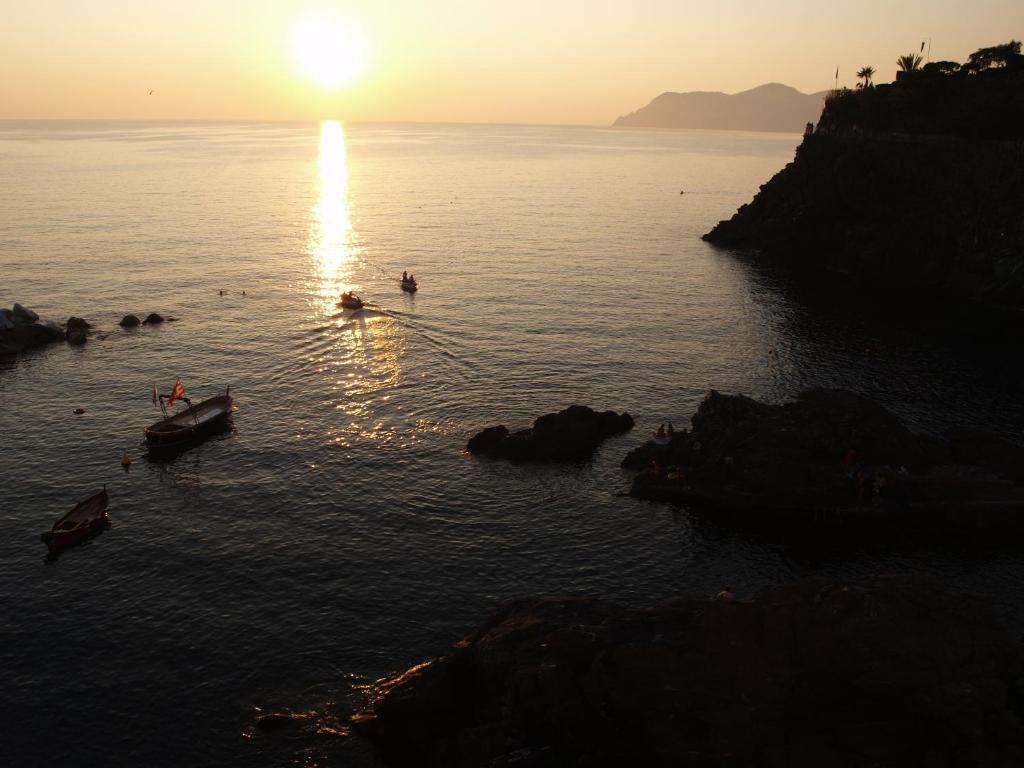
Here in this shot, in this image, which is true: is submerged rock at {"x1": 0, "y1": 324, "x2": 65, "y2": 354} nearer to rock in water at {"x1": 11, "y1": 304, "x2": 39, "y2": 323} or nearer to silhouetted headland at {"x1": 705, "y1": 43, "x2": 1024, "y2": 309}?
rock in water at {"x1": 11, "y1": 304, "x2": 39, "y2": 323}

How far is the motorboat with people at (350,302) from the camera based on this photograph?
10650cm

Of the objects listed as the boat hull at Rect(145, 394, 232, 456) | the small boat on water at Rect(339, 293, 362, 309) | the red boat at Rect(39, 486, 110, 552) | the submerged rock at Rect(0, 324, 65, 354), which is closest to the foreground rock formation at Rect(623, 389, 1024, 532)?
the boat hull at Rect(145, 394, 232, 456)

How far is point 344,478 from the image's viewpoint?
Answer: 59.2 m

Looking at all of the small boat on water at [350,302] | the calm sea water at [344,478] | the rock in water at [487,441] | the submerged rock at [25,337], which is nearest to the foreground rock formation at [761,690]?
the calm sea water at [344,478]

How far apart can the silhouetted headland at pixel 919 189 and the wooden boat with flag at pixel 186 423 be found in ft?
328

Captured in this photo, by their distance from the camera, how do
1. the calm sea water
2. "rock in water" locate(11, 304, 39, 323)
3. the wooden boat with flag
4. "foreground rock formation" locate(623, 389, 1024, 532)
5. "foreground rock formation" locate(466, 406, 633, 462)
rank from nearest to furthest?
the calm sea water
"foreground rock formation" locate(623, 389, 1024, 532)
"foreground rock formation" locate(466, 406, 633, 462)
the wooden boat with flag
"rock in water" locate(11, 304, 39, 323)

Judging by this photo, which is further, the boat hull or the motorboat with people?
the motorboat with people

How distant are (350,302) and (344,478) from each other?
52.1m

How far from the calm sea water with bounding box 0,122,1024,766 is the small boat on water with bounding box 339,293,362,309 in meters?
2.91

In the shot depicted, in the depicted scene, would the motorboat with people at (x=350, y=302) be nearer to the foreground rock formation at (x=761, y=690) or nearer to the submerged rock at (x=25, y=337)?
the submerged rock at (x=25, y=337)

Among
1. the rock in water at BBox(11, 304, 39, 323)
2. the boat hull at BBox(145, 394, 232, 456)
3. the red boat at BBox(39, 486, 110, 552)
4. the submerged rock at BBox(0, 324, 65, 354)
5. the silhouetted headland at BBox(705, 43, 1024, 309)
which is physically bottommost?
the red boat at BBox(39, 486, 110, 552)

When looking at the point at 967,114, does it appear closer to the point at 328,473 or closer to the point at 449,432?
the point at 449,432

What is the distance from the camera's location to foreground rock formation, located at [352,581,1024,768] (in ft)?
81.9

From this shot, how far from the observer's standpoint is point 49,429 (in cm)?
6719
